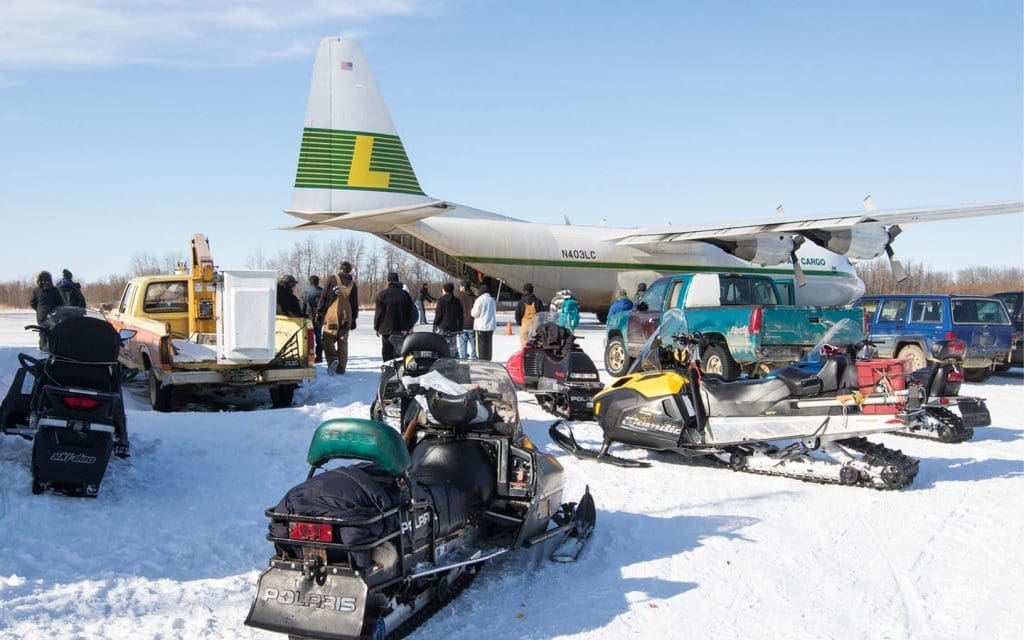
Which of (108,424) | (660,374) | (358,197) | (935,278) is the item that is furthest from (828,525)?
(935,278)

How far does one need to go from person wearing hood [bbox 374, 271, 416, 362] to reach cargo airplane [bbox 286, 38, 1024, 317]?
5.24m

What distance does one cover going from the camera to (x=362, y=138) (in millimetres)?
24359

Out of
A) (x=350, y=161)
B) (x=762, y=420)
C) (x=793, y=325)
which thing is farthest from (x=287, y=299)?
(x=350, y=161)

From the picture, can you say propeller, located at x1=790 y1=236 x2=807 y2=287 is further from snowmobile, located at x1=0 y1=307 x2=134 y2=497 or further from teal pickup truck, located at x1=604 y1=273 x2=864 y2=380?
snowmobile, located at x1=0 y1=307 x2=134 y2=497

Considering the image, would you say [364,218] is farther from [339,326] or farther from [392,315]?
[339,326]

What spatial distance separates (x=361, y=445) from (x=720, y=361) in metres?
10.2

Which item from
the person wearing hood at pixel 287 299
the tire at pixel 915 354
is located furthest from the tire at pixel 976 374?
the person wearing hood at pixel 287 299

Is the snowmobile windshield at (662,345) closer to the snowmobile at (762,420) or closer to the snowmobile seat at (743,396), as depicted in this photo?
the snowmobile at (762,420)

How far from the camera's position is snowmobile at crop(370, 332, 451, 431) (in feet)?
18.7

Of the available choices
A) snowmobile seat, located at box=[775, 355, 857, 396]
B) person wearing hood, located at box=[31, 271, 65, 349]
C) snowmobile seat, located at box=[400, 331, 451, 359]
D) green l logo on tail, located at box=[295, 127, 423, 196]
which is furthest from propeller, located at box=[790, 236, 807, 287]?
green l logo on tail, located at box=[295, 127, 423, 196]

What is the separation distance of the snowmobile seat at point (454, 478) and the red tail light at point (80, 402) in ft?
9.32

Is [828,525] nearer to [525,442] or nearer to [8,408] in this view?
[525,442]

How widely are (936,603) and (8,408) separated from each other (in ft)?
21.3

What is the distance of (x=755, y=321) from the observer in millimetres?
13117
